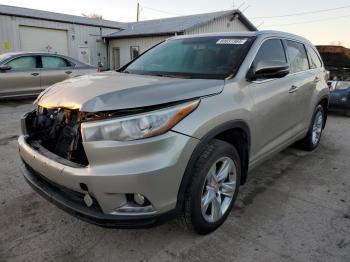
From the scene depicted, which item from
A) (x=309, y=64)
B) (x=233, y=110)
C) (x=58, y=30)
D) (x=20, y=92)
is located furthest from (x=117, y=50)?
(x=233, y=110)

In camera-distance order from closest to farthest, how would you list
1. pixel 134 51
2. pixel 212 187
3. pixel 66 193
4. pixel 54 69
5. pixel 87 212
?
pixel 87 212 → pixel 66 193 → pixel 212 187 → pixel 54 69 → pixel 134 51

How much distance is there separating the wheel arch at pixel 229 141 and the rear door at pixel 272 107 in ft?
0.61

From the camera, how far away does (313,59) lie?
4969 mm

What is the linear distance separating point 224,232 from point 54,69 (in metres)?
8.57

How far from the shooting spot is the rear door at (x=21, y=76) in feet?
29.2

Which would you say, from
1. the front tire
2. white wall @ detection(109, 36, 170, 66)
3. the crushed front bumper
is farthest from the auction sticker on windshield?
white wall @ detection(109, 36, 170, 66)

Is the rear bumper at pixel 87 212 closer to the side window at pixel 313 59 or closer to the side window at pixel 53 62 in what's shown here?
the side window at pixel 313 59

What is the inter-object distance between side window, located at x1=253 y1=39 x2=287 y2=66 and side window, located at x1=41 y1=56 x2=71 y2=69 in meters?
7.82

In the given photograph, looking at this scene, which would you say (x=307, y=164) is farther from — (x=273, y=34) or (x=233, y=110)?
(x=233, y=110)

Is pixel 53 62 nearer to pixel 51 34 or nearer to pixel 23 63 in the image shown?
pixel 23 63

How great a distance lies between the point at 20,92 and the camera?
9.23 m

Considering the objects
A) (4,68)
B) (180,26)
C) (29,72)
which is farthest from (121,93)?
(180,26)

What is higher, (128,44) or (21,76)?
(128,44)

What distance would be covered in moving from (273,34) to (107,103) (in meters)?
2.42
